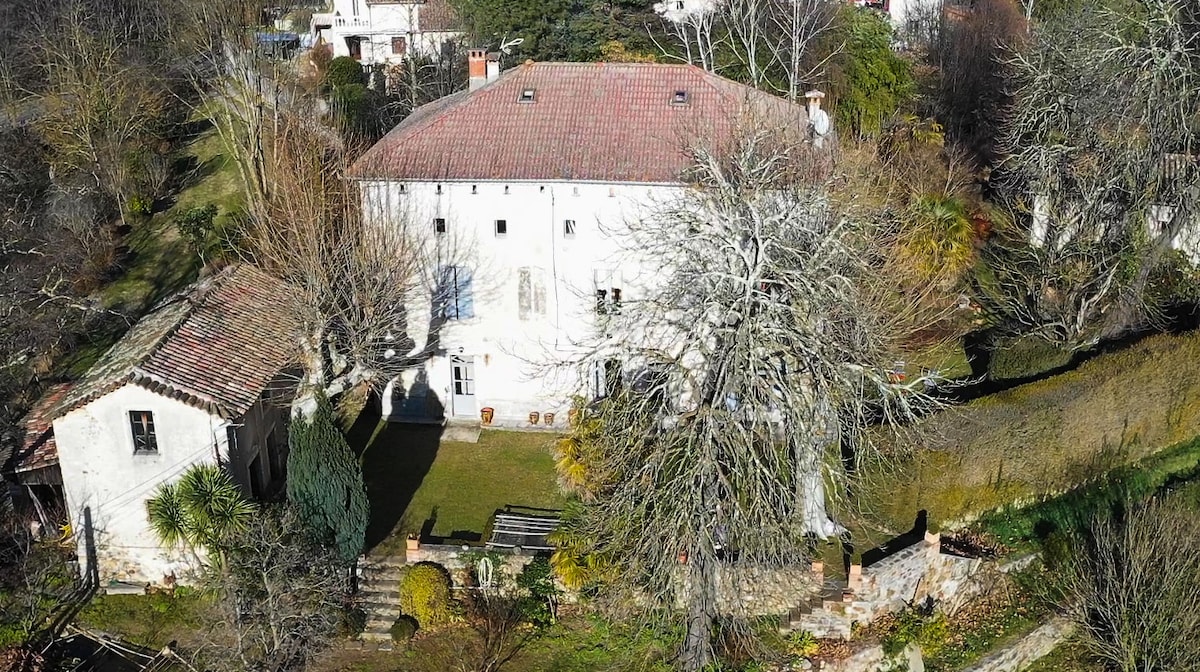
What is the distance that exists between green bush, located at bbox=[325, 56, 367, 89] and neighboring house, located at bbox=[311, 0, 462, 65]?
4.10 m

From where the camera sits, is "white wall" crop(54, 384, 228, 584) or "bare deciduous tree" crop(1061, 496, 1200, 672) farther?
"white wall" crop(54, 384, 228, 584)

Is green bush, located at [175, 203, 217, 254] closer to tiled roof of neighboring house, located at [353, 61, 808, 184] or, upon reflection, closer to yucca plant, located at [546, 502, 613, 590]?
tiled roof of neighboring house, located at [353, 61, 808, 184]

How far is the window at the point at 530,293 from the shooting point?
97.0ft

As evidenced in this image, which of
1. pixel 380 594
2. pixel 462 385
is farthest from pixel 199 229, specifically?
pixel 380 594

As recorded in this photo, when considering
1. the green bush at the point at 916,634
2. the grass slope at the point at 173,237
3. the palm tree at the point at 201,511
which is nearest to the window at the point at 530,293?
the palm tree at the point at 201,511

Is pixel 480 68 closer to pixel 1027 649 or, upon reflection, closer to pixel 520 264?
pixel 520 264

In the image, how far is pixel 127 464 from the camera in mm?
23922

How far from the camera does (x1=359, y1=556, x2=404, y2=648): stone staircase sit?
75.1ft

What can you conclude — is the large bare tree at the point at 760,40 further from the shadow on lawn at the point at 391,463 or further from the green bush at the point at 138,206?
the green bush at the point at 138,206

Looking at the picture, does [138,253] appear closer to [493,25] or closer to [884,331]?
A: [493,25]

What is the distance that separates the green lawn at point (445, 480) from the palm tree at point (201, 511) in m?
3.84

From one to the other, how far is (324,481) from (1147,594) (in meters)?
17.3

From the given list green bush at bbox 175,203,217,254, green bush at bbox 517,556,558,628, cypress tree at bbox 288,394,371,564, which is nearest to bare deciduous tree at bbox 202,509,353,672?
cypress tree at bbox 288,394,371,564

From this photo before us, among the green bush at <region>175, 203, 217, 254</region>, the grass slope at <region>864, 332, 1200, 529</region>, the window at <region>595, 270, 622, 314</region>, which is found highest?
the window at <region>595, 270, 622, 314</region>
